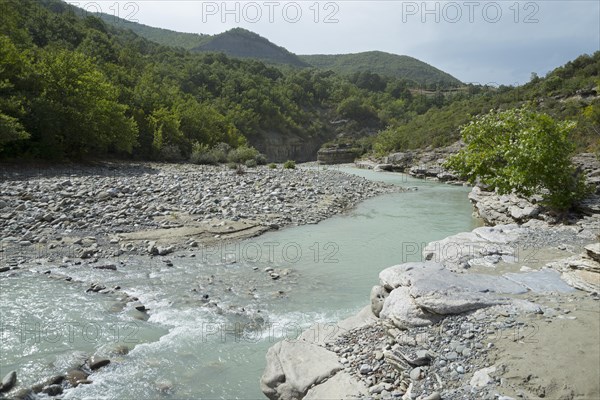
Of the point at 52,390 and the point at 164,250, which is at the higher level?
the point at 164,250

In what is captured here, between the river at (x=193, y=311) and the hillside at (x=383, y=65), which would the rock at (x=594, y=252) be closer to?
the river at (x=193, y=311)

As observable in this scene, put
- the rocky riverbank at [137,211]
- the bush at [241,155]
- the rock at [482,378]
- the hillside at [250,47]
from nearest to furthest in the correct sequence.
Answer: the rock at [482,378]
the rocky riverbank at [137,211]
the bush at [241,155]
the hillside at [250,47]

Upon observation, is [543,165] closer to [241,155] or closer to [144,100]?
[241,155]

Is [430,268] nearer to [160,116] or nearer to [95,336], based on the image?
[95,336]

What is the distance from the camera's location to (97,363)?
522 cm

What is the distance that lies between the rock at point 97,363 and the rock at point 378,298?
12.5 ft

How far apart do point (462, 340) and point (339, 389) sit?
151 cm

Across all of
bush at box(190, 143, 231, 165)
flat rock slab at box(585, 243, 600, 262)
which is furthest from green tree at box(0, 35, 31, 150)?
flat rock slab at box(585, 243, 600, 262)

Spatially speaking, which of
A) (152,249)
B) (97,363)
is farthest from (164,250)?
(97,363)

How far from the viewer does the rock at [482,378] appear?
12.6 feet

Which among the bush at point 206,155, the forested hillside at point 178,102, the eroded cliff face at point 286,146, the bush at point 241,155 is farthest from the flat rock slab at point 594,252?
the eroded cliff face at point 286,146

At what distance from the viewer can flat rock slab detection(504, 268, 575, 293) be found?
556 cm

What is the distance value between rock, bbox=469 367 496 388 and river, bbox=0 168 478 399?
99.5 inches

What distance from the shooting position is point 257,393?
16.2 feet
